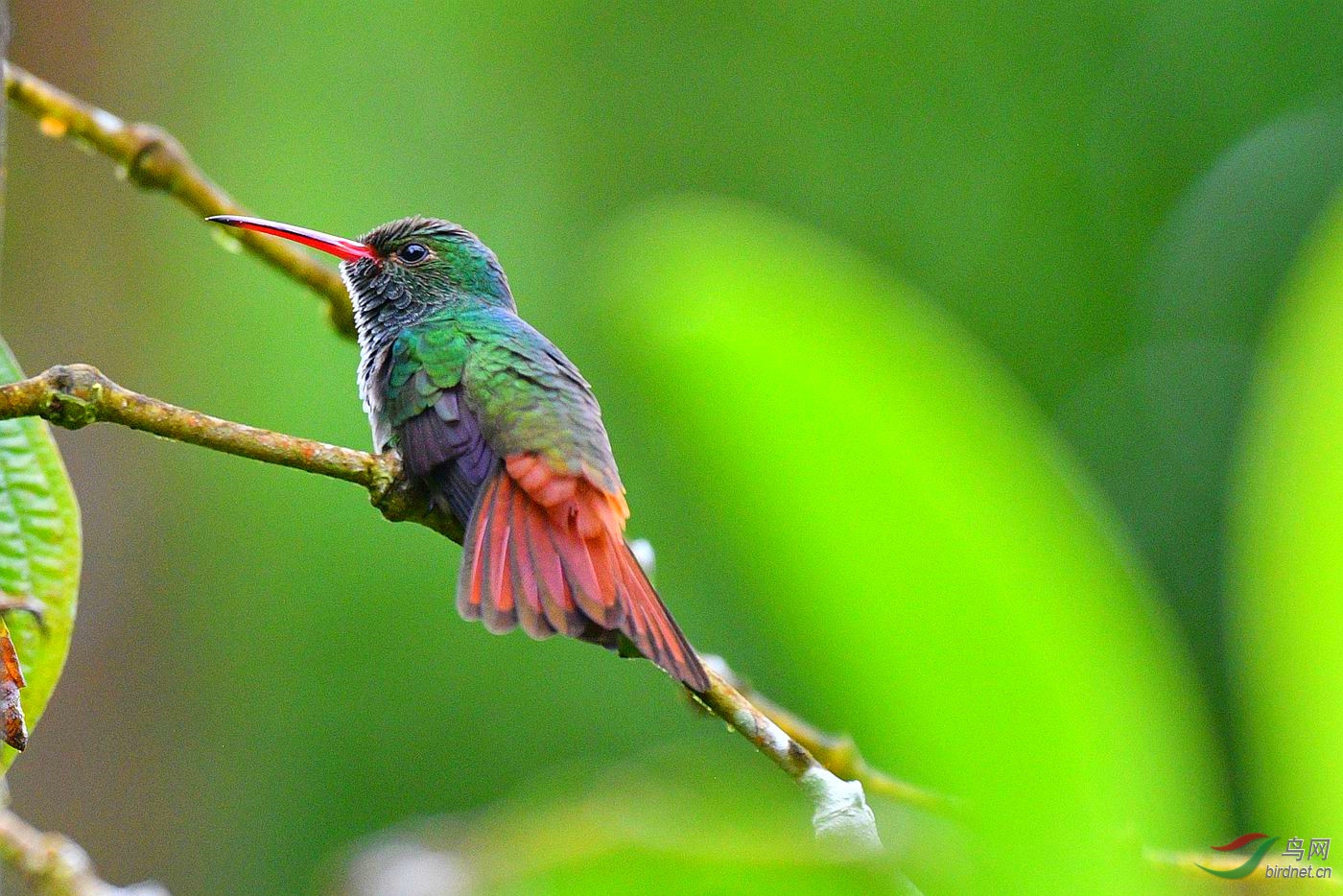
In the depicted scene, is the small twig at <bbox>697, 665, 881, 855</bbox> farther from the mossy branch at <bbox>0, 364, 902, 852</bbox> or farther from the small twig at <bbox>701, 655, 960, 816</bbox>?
the small twig at <bbox>701, 655, 960, 816</bbox>

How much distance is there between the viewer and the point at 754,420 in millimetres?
761

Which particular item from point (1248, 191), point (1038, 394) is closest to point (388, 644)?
point (1038, 394)

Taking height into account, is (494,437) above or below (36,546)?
above

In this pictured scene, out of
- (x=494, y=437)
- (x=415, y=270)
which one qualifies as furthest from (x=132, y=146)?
(x=494, y=437)

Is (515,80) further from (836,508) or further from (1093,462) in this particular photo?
(836,508)

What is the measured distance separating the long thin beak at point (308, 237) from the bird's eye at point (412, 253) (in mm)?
73

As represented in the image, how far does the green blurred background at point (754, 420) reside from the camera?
727 millimetres

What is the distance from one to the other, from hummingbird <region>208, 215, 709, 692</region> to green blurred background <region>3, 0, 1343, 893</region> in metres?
0.28

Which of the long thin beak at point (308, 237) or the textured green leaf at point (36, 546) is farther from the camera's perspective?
the long thin beak at point (308, 237)

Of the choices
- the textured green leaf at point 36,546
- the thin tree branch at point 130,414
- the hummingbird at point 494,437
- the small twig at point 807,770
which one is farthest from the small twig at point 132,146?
the small twig at point 807,770

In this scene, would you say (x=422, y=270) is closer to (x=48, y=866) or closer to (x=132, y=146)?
(x=132, y=146)

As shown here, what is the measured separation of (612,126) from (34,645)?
10.4 m

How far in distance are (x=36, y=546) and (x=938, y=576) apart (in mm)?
1519
